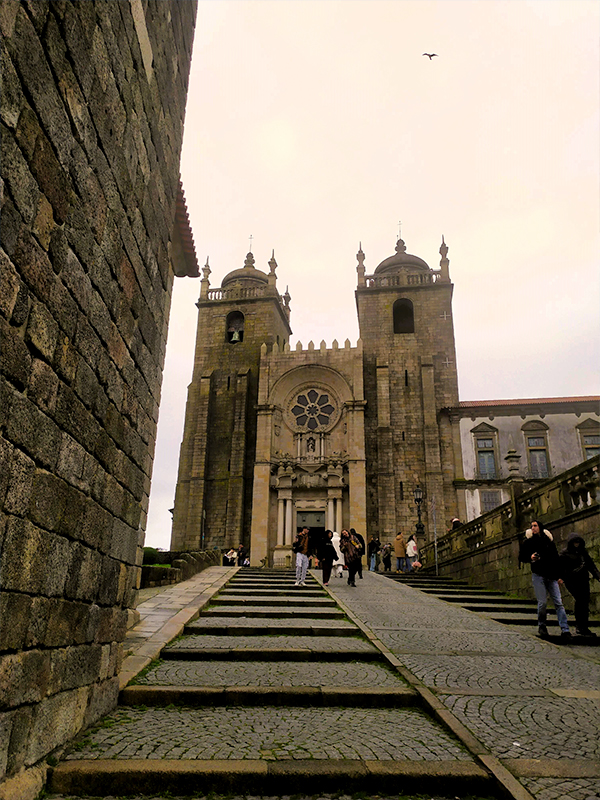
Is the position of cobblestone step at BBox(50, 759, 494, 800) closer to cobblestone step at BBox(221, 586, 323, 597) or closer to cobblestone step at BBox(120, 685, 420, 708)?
cobblestone step at BBox(120, 685, 420, 708)

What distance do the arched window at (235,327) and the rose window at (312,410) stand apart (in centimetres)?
614

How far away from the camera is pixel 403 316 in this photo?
35.9 m

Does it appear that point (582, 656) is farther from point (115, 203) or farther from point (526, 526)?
point (115, 203)

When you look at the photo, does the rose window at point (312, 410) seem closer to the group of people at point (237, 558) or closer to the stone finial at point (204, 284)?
the group of people at point (237, 558)

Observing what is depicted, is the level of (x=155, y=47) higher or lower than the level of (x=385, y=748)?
higher

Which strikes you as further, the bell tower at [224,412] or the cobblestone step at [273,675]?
the bell tower at [224,412]

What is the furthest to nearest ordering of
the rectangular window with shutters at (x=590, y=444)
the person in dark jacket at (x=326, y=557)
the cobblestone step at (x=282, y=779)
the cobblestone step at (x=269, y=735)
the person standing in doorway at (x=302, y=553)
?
the rectangular window with shutters at (x=590, y=444)
the person in dark jacket at (x=326, y=557)
the person standing in doorway at (x=302, y=553)
the cobblestone step at (x=269, y=735)
the cobblestone step at (x=282, y=779)

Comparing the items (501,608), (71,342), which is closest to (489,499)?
(501,608)

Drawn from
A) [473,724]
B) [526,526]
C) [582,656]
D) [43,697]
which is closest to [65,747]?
[43,697]

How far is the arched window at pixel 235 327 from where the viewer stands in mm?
35250

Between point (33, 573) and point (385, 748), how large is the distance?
263 centimetres

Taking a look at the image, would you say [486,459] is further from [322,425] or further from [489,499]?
[322,425]

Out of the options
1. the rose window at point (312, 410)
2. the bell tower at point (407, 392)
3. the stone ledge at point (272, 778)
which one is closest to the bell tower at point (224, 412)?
the rose window at point (312, 410)

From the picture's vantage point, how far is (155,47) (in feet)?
16.7
